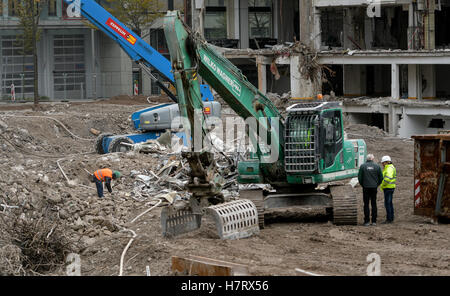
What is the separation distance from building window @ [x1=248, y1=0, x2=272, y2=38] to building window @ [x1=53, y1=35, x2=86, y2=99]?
13200 mm

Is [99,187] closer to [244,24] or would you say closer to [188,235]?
[188,235]

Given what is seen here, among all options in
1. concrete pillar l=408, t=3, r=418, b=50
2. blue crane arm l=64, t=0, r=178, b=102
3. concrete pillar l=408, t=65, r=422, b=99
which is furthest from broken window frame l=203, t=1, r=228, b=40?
blue crane arm l=64, t=0, r=178, b=102

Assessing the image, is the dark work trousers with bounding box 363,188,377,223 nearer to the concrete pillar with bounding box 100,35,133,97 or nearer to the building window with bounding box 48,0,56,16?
the building window with bounding box 48,0,56,16

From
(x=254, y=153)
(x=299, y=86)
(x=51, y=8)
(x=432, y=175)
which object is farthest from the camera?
(x=51, y=8)

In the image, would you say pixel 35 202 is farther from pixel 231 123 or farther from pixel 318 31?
pixel 318 31

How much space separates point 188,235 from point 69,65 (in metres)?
42.2

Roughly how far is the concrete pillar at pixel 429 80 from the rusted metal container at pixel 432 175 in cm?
2456

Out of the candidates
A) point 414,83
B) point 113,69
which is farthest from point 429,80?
point 113,69

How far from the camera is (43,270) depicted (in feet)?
47.8

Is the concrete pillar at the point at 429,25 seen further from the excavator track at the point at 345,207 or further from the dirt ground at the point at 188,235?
the excavator track at the point at 345,207

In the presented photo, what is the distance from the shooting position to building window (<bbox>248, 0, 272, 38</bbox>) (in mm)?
50656

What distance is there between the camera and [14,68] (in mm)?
54656
